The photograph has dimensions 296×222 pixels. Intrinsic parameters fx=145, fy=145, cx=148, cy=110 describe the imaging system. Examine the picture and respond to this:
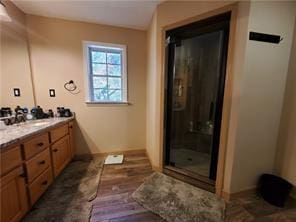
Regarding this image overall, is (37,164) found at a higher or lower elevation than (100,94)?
lower

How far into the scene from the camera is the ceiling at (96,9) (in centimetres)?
192

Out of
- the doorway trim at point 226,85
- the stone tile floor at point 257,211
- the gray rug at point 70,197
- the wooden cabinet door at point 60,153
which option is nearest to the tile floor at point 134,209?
the stone tile floor at point 257,211

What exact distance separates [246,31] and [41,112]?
280 cm

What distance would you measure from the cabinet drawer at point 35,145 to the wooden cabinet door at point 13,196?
6.2 inches

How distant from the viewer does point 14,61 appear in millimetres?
Answer: 2066

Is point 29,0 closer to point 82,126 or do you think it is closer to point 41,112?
point 41,112

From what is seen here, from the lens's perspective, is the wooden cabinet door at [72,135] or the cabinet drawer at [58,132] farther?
the wooden cabinet door at [72,135]

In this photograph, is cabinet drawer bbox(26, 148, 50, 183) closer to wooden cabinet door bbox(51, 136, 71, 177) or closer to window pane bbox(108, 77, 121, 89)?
wooden cabinet door bbox(51, 136, 71, 177)

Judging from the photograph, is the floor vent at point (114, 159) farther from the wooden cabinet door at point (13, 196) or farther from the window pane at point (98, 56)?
the window pane at point (98, 56)

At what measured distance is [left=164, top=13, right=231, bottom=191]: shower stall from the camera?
1796 millimetres

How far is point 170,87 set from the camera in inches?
84.7

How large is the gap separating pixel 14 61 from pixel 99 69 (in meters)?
1.18

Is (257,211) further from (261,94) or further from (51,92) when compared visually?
(51,92)

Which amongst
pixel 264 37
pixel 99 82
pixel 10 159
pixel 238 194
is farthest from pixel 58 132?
pixel 264 37
